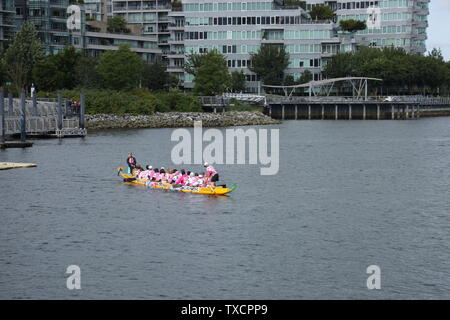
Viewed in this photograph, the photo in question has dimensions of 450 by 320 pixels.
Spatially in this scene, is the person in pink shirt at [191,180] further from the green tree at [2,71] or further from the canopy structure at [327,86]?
the canopy structure at [327,86]

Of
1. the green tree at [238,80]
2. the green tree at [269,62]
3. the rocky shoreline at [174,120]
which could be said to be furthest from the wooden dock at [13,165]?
the green tree at [269,62]

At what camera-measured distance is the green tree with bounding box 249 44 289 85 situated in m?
181

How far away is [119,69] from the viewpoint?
508 ft

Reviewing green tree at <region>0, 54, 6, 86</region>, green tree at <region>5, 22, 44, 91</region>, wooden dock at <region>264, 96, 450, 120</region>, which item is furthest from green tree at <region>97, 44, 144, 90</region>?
wooden dock at <region>264, 96, 450, 120</region>

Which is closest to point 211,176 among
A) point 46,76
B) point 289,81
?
point 46,76

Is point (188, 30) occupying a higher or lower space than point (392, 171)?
higher

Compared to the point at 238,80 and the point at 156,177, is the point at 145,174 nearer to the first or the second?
the point at 156,177

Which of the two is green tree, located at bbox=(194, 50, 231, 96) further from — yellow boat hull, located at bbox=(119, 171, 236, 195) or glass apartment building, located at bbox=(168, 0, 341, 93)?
yellow boat hull, located at bbox=(119, 171, 236, 195)

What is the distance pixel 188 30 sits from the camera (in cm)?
19188

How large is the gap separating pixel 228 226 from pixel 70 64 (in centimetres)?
11348

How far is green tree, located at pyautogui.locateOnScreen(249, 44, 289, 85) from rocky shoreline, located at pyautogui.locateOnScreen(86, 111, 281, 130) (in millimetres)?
22926

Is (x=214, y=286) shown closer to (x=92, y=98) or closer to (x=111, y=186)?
(x=111, y=186)

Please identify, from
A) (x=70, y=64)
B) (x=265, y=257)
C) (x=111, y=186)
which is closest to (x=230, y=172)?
(x=111, y=186)
